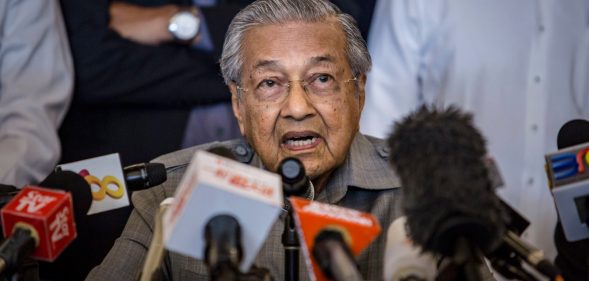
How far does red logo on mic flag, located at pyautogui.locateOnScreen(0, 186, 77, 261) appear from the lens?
5.20 ft

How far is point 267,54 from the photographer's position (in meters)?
2.40

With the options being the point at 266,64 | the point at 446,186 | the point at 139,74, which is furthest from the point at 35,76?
the point at 446,186

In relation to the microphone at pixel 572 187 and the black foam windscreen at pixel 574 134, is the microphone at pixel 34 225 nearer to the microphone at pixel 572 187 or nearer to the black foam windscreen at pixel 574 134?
the microphone at pixel 572 187

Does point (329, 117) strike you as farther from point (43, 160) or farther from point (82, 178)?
point (43, 160)

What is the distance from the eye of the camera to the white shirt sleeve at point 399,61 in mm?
3574

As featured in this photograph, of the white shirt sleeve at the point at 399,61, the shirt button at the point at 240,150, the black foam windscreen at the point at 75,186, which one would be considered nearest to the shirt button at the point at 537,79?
the white shirt sleeve at the point at 399,61

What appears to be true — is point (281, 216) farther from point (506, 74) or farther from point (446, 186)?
point (506, 74)

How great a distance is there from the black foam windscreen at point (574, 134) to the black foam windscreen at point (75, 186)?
4.05 ft

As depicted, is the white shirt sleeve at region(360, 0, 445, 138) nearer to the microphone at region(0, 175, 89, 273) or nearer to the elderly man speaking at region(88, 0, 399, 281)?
the elderly man speaking at region(88, 0, 399, 281)

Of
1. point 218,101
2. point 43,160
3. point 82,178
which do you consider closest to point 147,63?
point 218,101

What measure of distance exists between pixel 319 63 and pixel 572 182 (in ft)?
2.80

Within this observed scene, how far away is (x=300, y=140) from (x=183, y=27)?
117cm

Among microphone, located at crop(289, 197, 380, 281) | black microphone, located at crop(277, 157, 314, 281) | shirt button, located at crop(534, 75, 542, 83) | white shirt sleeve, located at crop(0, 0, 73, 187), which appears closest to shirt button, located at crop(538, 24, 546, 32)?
shirt button, located at crop(534, 75, 542, 83)

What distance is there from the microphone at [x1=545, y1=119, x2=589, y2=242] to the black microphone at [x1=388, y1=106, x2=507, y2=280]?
1.32 feet
